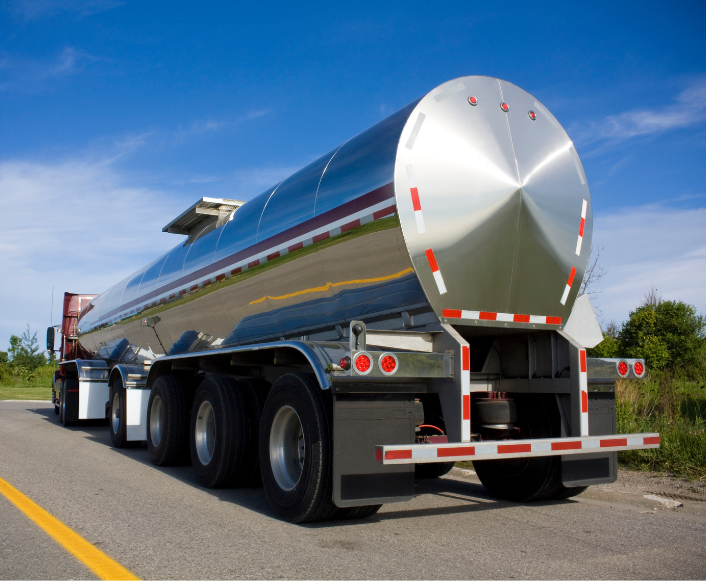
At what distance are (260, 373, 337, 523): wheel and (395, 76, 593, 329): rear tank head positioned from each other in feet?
3.97

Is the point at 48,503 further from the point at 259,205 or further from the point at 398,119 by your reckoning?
the point at 398,119

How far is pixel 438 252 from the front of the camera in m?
4.99

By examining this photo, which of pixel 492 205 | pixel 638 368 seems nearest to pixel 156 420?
pixel 492 205

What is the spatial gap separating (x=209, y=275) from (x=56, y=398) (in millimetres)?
10253

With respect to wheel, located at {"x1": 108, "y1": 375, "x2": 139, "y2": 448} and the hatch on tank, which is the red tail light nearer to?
the hatch on tank

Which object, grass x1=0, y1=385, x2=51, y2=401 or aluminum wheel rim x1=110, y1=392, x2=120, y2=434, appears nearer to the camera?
aluminum wheel rim x1=110, y1=392, x2=120, y2=434

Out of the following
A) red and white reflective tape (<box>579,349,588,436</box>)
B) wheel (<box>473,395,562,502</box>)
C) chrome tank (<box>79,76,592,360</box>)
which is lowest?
wheel (<box>473,395,562,502</box>)

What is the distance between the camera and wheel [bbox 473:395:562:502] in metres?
5.93

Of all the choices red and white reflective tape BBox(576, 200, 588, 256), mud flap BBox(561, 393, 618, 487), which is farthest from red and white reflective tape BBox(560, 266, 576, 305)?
mud flap BBox(561, 393, 618, 487)

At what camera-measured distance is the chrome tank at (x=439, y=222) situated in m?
4.99

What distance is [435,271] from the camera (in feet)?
16.3

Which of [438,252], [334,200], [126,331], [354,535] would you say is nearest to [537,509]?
[354,535]

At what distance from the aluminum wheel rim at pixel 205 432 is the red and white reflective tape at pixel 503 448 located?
10.7ft

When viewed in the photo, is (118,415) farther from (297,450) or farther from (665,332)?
(665,332)
